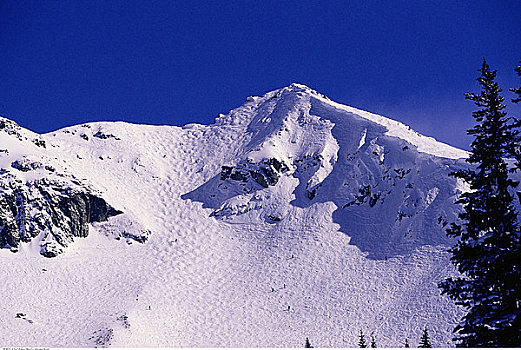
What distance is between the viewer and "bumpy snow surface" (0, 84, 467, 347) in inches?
2366

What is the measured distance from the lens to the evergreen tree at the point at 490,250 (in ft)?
44.0

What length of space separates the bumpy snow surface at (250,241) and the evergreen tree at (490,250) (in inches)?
1631

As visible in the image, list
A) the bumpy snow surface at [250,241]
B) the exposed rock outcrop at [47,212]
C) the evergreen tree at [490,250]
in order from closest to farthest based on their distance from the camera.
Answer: the evergreen tree at [490,250], the bumpy snow surface at [250,241], the exposed rock outcrop at [47,212]

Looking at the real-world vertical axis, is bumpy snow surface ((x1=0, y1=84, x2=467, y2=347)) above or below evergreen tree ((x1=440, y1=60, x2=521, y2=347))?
above

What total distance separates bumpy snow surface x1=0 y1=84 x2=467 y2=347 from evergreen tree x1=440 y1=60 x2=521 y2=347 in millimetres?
41432

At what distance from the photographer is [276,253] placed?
78.9m

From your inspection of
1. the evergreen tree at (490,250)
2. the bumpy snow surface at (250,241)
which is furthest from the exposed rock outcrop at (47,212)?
the evergreen tree at (490,250)

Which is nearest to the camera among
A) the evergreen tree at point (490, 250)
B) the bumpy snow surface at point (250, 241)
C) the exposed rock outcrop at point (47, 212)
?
the evergreen tree at point (490, 250)

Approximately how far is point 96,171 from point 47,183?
14.0m

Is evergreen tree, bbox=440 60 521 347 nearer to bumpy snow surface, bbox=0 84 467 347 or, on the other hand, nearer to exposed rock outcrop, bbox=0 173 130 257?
bumpy snow surface, bbox=0 84 467 347

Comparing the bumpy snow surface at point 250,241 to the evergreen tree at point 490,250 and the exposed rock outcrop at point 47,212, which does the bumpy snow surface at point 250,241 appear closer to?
the exposed rock outcrop at point 47,212

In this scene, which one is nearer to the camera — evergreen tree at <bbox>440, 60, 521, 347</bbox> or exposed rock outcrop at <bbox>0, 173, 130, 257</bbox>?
evergreen tree at <bbox>440, 60, 521, 347</bbox>

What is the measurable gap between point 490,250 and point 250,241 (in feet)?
235

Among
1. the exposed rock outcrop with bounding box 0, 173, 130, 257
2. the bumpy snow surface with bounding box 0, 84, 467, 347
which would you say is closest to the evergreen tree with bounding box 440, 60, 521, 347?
the bumpy snow surface with bounding box 0, 84, 467, 347
